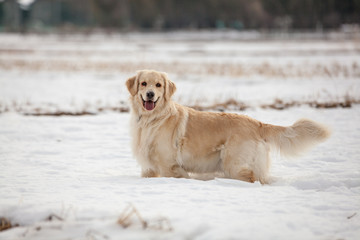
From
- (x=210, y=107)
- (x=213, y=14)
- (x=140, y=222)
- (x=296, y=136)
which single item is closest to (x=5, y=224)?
(x=140, y=222)

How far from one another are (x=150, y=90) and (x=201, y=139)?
38.8 inches

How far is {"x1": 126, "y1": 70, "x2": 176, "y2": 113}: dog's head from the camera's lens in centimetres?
536

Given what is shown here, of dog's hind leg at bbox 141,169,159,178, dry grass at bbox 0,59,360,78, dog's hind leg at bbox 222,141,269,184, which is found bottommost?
dog's hind leg at bbox 141,169,159,178

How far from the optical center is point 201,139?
5395mm

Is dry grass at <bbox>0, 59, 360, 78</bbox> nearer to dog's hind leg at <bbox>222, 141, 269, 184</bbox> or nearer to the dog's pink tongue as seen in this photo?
dog's hind leg at <bbox>222, 141, 269, 184</bbox>

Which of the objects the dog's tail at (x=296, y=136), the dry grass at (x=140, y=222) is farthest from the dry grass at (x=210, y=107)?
the dry grass at (x=140, y=222)

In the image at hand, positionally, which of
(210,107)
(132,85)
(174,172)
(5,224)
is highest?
(132,85)

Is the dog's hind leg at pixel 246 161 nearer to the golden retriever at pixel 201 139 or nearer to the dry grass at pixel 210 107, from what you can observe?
the golden retriever at pixel 201 139

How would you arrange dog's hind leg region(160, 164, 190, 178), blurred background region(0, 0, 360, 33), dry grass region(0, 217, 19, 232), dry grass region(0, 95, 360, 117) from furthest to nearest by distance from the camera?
blurred background region(0, 0, 360, 33)
dry grass region(0, 95, 360, 117)
dog's hind leg region(160, 164, 190, 178)
dry grass region(0, 217, 19, 232)

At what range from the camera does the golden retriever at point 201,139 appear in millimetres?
5246

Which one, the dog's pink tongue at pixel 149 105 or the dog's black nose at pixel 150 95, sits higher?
the dog's black nose at pixel 150 95

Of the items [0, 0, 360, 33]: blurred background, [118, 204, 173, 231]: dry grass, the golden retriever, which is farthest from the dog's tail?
[0, 0, 360, 33]: blurred background

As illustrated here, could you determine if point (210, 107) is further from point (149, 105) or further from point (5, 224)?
point (5, 224)

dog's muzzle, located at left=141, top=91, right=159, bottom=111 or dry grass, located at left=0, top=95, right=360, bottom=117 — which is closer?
dog's muzzle, located at left=141, top=91, right=159, bottom=111
